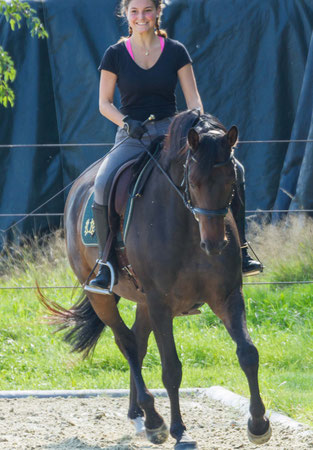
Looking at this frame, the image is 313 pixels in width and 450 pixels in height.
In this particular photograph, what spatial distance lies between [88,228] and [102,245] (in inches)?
16.3

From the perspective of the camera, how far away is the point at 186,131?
464 centimetres

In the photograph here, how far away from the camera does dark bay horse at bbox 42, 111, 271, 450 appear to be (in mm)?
4230

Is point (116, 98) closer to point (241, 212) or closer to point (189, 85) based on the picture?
point (189, 85)

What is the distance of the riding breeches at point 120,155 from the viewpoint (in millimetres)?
5320

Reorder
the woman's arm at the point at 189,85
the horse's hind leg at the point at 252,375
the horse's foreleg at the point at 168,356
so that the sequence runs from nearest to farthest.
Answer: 1. the horse's hind leg at the point at 252,375
2. the horse's foreleg at the point at 168,356
3. the woman's arm at the point at 189,85

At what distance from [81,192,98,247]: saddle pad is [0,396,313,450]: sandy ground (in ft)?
3.90

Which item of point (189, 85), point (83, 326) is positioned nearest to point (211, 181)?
point (189, 85)

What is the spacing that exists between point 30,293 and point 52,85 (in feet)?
8.62

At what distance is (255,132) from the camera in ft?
32.4

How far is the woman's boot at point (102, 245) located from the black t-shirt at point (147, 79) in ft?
2.11

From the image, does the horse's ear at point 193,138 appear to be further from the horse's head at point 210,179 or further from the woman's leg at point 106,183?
the woman's leg at point 106,183

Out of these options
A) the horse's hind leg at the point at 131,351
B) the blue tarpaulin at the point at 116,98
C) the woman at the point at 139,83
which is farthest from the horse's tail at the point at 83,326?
the blue tarpaulin at the point at 116,98

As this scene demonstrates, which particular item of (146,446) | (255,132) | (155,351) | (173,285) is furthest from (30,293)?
(173,285)

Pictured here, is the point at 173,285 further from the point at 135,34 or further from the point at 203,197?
the point at 135,34
